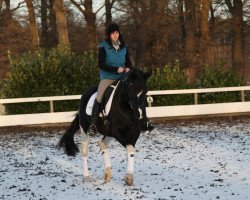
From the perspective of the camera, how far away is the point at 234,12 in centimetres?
3103

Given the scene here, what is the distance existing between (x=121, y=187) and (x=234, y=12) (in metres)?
25.6

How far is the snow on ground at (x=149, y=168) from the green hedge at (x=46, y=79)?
3272mm

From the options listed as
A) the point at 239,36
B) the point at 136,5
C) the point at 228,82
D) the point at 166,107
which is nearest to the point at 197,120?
the point at 166,107

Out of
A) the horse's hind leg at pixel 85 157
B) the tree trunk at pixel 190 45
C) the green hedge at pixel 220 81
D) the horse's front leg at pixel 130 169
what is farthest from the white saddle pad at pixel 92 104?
the tree trunk at pixel 190 45

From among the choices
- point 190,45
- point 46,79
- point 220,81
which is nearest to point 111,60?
point 46,79

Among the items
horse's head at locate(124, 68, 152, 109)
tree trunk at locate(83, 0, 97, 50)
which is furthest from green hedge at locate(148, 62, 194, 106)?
tree trunk at locate(83, 0, 97, 50)

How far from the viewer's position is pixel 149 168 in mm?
9062

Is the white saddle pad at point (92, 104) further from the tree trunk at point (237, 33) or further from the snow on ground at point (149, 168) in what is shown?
Result: the tree trunk at point (237, 33)

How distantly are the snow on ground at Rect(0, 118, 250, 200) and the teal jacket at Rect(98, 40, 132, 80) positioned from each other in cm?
174

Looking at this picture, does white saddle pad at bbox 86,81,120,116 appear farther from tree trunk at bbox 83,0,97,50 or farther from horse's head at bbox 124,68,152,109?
tree trunk at bbox 83,0,97,50

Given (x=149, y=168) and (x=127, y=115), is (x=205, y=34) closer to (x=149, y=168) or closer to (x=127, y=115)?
(x=149, y=168)

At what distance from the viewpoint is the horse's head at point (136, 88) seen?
7.09 m

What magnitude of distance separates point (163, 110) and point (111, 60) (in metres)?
9.79

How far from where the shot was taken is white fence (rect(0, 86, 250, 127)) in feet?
54.0
